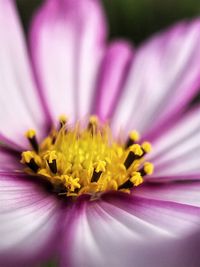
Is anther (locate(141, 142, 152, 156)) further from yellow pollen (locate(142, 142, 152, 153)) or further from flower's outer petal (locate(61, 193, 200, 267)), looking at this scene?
flower's outer petal (locate(61, 193, 200, 267))

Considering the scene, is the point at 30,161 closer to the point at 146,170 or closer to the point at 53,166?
the point at 53,166

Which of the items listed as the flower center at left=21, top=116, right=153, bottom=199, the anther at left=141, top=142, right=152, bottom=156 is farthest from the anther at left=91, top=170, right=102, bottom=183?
the anther at left=141, top=142, right=152, bottom=156

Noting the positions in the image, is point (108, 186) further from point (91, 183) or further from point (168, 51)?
point (168, 51)

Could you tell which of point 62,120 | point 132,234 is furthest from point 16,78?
point 132,234

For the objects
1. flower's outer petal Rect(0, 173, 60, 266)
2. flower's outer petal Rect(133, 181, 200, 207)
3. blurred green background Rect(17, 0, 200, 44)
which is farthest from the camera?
blurred green background Rect(17, 0, 200, 44)

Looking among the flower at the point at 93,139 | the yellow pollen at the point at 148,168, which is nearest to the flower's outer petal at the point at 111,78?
the flower at the point at 93,139
